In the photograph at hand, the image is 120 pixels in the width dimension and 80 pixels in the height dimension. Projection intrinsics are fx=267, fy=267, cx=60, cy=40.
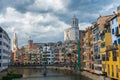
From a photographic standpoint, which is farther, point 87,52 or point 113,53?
point 87,52

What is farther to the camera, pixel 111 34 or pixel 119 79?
pixel 111 34

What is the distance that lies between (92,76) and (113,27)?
2780 centimetres

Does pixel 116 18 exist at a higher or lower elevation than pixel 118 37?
higher

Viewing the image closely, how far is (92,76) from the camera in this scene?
309 ft

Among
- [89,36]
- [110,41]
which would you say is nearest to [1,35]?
[89,36]

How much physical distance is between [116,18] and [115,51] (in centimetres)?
848

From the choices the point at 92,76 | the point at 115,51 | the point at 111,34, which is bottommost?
the point at 92,76

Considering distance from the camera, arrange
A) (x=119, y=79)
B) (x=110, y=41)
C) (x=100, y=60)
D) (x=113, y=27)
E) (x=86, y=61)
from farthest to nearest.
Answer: (x=86, y=61)
(x=100, y=60)
(x=110, y=41)
(x=113, y=27)
(x=119, y=79)

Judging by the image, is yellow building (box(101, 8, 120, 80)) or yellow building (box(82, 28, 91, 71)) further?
yellow building (box(82, 28, 91, 71))

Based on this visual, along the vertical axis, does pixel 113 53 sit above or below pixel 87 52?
below

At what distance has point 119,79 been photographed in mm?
64750

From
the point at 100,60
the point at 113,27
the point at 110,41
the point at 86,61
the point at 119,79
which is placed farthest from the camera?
the point at 86,61

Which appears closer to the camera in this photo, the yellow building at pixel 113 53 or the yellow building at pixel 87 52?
the yellow building at pixel 113 53

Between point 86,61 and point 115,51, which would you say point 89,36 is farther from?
point 115,51
